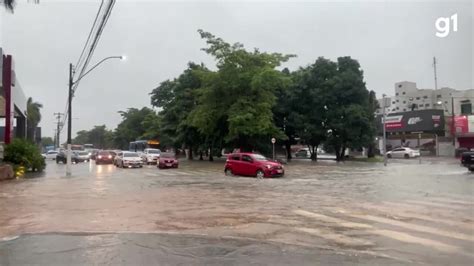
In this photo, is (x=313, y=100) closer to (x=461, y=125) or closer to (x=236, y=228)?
(x=461, y=125)

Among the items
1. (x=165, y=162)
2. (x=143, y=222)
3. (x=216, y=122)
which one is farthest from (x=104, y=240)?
(x=216, y=122)

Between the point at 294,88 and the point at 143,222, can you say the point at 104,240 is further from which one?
the point at 294,88

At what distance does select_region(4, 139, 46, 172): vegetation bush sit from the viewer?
3141 cm

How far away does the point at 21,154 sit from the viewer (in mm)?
32312

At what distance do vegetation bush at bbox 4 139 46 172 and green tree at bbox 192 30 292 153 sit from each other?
16311 mm

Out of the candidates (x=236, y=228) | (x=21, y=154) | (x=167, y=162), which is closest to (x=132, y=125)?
(x=167, y=162)

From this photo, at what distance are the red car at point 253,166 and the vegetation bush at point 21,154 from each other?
1426 cm

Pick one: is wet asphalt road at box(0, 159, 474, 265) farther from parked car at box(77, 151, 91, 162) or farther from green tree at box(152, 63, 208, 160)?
parked car at box(77, 151, 91, 162)

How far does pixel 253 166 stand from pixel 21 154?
16493 millimetres

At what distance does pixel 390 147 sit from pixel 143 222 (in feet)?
203

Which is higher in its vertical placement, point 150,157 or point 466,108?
point 466,108

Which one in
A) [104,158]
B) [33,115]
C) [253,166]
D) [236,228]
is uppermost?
[33,115]

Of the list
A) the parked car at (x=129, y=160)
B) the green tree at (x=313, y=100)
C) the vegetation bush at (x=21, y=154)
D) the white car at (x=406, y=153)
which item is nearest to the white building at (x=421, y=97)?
the white car at (x=406, y=153)

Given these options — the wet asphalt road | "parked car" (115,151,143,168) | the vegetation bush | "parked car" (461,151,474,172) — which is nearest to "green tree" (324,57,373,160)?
"parked car" (461,151,474,172)
